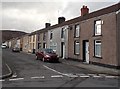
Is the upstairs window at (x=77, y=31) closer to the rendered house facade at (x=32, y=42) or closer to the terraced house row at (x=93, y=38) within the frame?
the terraced house row at (x=93, y=38)

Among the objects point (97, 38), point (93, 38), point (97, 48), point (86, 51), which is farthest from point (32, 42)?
point (97, 38)

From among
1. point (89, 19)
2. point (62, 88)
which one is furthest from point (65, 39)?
point (62, 88)

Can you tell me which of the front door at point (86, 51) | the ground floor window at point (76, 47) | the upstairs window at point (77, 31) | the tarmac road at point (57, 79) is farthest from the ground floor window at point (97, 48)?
the tarmac road at point (57, 79)

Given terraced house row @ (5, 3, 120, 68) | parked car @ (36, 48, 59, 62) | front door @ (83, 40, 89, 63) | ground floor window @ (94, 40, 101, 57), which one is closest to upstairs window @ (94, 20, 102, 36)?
terraced house row @ (5, 3, 120, 68)

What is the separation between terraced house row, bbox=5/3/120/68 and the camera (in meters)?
20.8

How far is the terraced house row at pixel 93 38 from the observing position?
68.2 ft

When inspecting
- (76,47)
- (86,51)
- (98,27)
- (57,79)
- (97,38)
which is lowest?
(57,79)

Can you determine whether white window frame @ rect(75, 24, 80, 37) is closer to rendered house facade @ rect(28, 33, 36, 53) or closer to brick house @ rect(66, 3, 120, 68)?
brick house @ rect(66, 3, 120, 68)

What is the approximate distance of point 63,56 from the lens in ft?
115

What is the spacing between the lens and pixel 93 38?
24516 millimetres

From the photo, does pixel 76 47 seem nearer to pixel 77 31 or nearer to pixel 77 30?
pixel 77 31

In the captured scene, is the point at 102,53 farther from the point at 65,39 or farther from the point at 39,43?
the point at 39,43

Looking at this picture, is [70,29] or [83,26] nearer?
[83,26]

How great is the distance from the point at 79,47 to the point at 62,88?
17673mm
